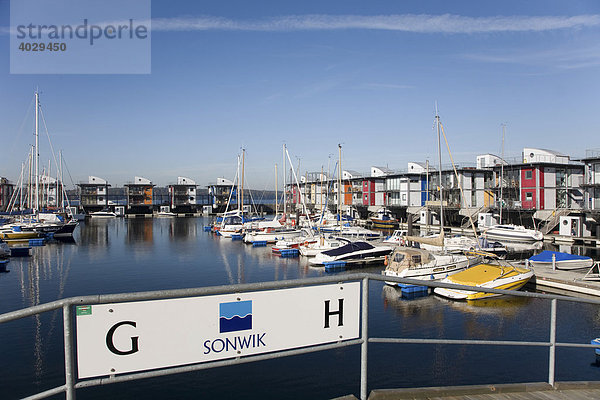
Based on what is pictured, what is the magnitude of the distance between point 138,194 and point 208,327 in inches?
5004

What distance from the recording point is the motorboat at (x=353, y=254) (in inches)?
1380

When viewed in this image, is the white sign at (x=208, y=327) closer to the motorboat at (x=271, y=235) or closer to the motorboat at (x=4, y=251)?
the motorboat at (x=4, y=251)

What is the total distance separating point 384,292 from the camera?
2547 cm

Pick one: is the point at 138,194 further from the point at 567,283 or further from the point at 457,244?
the point at 567,283

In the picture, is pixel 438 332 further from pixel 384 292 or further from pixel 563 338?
pixel 384 292

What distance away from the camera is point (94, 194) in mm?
120438

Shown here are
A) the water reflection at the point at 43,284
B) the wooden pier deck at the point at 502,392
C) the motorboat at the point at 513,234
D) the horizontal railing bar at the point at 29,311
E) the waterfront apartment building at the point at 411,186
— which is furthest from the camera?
the waterfront apartment building at the point at 411,186

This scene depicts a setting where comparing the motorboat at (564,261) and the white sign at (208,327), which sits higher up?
the white sign at (208,327)

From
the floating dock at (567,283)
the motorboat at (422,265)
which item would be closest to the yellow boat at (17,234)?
the motorboat at (422,265)

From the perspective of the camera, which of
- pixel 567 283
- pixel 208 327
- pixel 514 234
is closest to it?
pixel 208 327

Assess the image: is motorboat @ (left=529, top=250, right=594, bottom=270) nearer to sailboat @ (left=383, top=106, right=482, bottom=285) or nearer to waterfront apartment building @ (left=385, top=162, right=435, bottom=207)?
sailboat @ (left=383, top=106, right=482, bottom=285)

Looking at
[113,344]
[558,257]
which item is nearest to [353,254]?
[558,257]

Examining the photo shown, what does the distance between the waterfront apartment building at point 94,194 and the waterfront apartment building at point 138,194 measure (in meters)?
6.19

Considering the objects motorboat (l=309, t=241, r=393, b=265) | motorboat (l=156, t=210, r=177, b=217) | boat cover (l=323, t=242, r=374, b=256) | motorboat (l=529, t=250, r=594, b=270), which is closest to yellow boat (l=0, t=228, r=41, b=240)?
motorboat (l=309, t=241, r=393, b=265)
